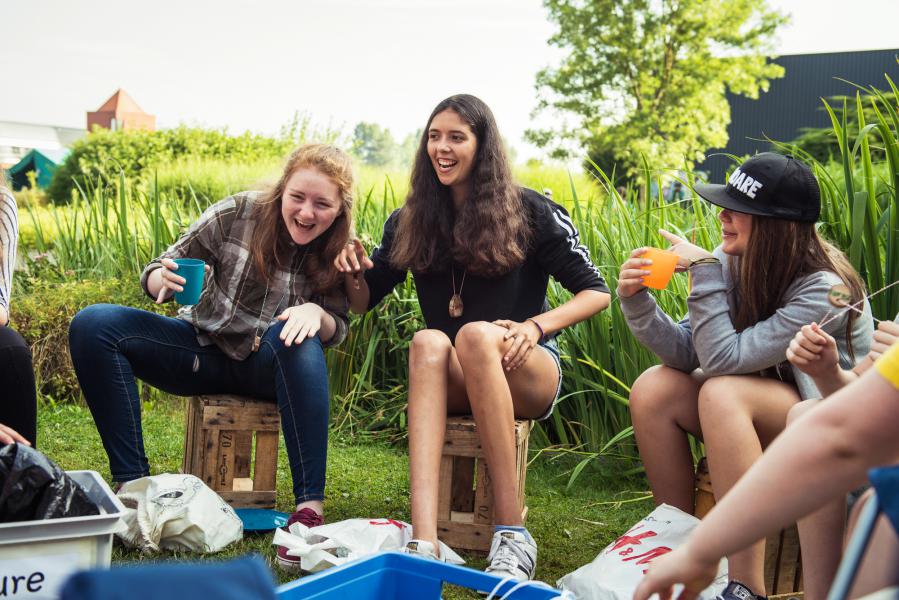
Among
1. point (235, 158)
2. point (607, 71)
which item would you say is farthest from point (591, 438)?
point (607, 71)

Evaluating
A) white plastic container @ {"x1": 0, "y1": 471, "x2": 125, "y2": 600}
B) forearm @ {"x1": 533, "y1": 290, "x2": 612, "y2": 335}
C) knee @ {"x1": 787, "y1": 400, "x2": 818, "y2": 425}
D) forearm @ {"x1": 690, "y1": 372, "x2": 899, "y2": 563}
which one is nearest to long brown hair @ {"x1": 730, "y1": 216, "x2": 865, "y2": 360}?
knee @ {"x1": 787, "y1": 400, "x2": 818, "y2": 425}

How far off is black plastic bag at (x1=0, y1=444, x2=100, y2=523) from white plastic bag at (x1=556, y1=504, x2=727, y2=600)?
3.68ft

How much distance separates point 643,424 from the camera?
2.36 metres

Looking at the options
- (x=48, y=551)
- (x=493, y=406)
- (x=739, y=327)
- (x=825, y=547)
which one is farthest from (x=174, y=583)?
(x=739, y=327)

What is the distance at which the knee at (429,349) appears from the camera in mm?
2430

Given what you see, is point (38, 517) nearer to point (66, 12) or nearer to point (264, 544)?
point (264, 544)

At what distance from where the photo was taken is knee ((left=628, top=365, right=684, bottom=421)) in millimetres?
2328

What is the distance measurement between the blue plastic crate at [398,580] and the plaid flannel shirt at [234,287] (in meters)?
1.17

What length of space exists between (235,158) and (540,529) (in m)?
10.2

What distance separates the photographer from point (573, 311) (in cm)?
263

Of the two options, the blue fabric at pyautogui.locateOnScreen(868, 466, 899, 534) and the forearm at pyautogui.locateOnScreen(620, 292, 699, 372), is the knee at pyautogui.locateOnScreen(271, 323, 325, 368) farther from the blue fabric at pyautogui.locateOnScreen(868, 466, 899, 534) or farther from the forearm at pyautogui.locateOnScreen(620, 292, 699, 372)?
the blue fabric at pyautogui.locateOnScreen(868, 466, 899, 534)

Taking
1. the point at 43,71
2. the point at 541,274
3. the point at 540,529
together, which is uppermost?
the point at 43,71

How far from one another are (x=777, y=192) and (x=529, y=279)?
0.84m

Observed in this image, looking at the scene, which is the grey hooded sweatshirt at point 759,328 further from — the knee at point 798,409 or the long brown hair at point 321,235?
the long brown hair at point 321,235
